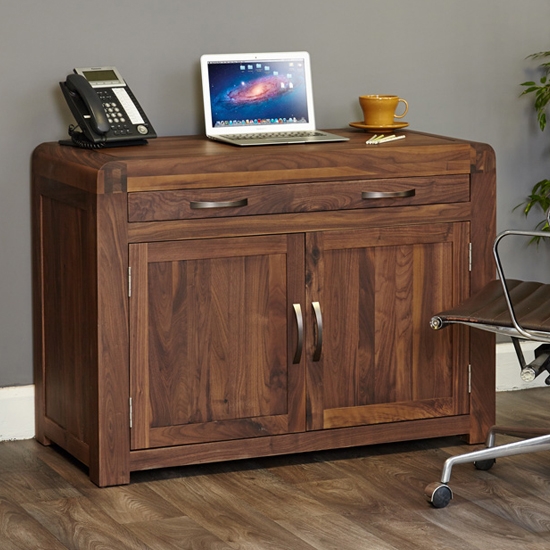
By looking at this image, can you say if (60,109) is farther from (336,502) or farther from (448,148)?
(336,502)

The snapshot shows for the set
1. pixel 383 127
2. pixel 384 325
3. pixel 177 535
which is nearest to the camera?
pixel 177 535

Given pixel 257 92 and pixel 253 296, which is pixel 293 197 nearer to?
pixel 253 296

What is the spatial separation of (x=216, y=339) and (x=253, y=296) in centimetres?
15

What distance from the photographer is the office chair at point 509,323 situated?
2680mm

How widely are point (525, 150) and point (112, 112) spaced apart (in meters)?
1.51

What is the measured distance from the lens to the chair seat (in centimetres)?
272

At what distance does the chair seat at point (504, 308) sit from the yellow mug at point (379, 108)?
0.70m

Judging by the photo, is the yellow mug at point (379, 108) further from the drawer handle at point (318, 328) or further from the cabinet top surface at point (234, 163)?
the drawer handle at point (318, 328)

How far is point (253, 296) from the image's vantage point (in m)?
3.02

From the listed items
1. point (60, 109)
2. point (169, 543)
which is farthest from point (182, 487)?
point (60, 109)

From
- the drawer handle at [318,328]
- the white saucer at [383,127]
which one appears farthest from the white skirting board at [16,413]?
the white saucer at [383,127]

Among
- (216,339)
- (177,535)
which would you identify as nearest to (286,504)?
(177,535)

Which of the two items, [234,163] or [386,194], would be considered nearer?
[234,163]

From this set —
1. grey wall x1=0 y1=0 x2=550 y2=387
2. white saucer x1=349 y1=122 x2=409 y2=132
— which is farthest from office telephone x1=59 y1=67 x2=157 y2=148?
white saucer x1=349 y1=122 x2=409 y2=132
